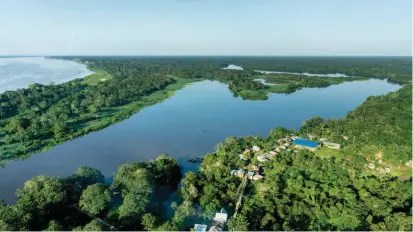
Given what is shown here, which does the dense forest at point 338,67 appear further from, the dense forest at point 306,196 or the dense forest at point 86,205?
the dense forest at point 86,205

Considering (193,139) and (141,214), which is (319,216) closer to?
(141,214)

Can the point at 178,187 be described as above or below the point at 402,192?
below

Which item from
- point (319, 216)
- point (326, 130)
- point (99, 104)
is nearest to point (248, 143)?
point (326, 130)

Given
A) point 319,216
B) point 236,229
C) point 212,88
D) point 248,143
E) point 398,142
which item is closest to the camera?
point 236,229

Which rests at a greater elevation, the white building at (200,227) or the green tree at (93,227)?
the green tree at (93,227)

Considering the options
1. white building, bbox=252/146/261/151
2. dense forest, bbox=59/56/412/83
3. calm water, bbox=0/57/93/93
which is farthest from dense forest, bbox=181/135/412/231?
calm water, bbox=0/57/93/93

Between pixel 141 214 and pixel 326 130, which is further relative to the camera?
pixel 326 130

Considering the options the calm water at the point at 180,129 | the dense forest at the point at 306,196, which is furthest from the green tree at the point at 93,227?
the calm water at the point at 180,129
